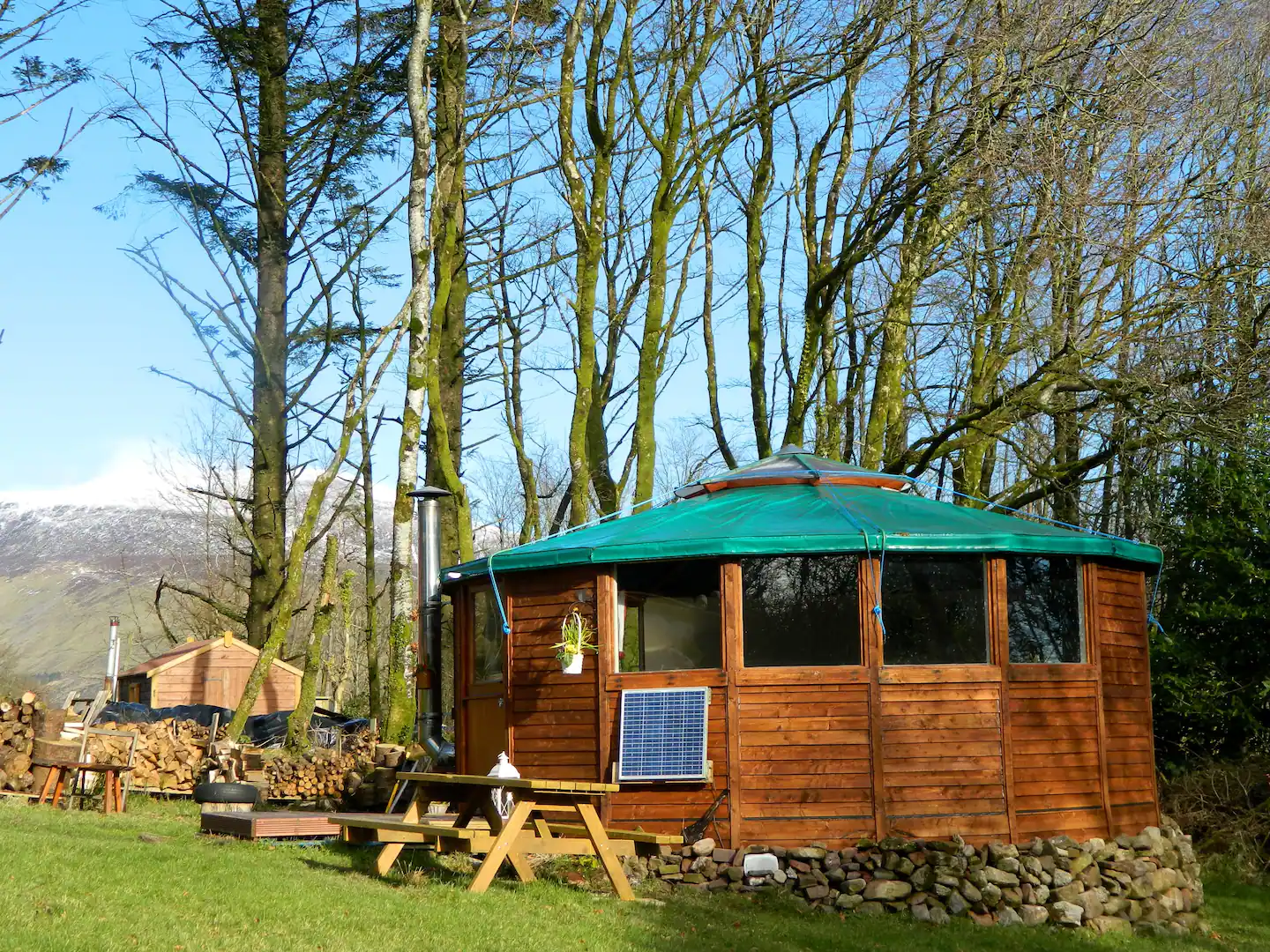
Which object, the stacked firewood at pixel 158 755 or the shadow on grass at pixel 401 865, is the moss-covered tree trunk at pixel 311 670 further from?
the shadow on grass at pixel 401 865

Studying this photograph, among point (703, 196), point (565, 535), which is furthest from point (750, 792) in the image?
point (703, 196)

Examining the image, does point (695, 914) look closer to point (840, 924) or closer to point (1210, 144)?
point (840, 924)

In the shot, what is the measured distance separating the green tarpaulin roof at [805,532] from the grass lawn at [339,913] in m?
2.28

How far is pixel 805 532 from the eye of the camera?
28.6ft

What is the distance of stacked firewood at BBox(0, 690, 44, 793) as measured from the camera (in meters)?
12.9

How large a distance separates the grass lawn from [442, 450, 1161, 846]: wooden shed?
833 millimetres

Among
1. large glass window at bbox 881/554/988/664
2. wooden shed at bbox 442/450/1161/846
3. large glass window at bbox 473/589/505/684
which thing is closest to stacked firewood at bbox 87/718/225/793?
large glass window at bbox 473/589/505/684

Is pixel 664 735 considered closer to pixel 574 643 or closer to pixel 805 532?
pixel 574 643

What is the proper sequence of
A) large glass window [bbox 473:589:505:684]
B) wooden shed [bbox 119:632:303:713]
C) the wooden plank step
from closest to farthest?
the wooden plank step → large glass window [bbox 473:589:505:684] → wooden shed [bbox 119:632:303:713]

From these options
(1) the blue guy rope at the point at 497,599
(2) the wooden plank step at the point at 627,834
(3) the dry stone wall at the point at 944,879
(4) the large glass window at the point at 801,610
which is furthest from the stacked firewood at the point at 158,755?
(4) the large glass window at the point at 801,610

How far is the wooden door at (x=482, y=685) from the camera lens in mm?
9680

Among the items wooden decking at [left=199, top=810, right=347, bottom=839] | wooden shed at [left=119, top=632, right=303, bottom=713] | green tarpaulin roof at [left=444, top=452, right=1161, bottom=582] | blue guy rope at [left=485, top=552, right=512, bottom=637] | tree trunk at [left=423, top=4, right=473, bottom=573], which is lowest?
wooden decking at [left=199, top=810, right=347, bottom=839]

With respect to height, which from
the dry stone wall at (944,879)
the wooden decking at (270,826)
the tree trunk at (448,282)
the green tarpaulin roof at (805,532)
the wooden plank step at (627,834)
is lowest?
the dry stone wall at (944,879)

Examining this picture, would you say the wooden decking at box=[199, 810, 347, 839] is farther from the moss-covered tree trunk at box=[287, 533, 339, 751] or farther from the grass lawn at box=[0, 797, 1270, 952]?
the moss-covered tree trunk at box=[287, 533, 339, 751]
